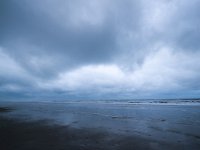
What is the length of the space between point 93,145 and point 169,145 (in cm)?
450

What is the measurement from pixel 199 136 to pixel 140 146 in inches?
207

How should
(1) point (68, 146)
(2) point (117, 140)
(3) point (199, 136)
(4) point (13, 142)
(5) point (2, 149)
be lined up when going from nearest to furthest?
(5) point (2, 149) → (1) point (68, 146) → (4) point (13, 142) → (2) point (117, 140) → (3) point (199, 136)

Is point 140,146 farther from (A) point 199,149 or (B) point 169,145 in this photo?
(A) point 199,149

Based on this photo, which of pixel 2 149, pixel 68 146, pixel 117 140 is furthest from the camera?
pixel 117 140

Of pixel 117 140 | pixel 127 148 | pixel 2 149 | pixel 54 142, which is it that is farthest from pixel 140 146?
pixel 2 149

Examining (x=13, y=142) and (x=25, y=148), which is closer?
(x=25, y=148)

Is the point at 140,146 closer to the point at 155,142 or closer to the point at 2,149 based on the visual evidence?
the point at 155,142

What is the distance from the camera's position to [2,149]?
7.61 meters

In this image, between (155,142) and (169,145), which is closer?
(169,145)

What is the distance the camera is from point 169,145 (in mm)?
8508

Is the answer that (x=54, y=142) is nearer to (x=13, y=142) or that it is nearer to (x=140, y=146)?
(x=13, y=142)

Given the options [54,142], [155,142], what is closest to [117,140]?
[155,142]

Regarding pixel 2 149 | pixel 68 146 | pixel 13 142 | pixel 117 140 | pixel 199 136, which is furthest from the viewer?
pixel 199 136

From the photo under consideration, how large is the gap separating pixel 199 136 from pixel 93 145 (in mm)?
7845
